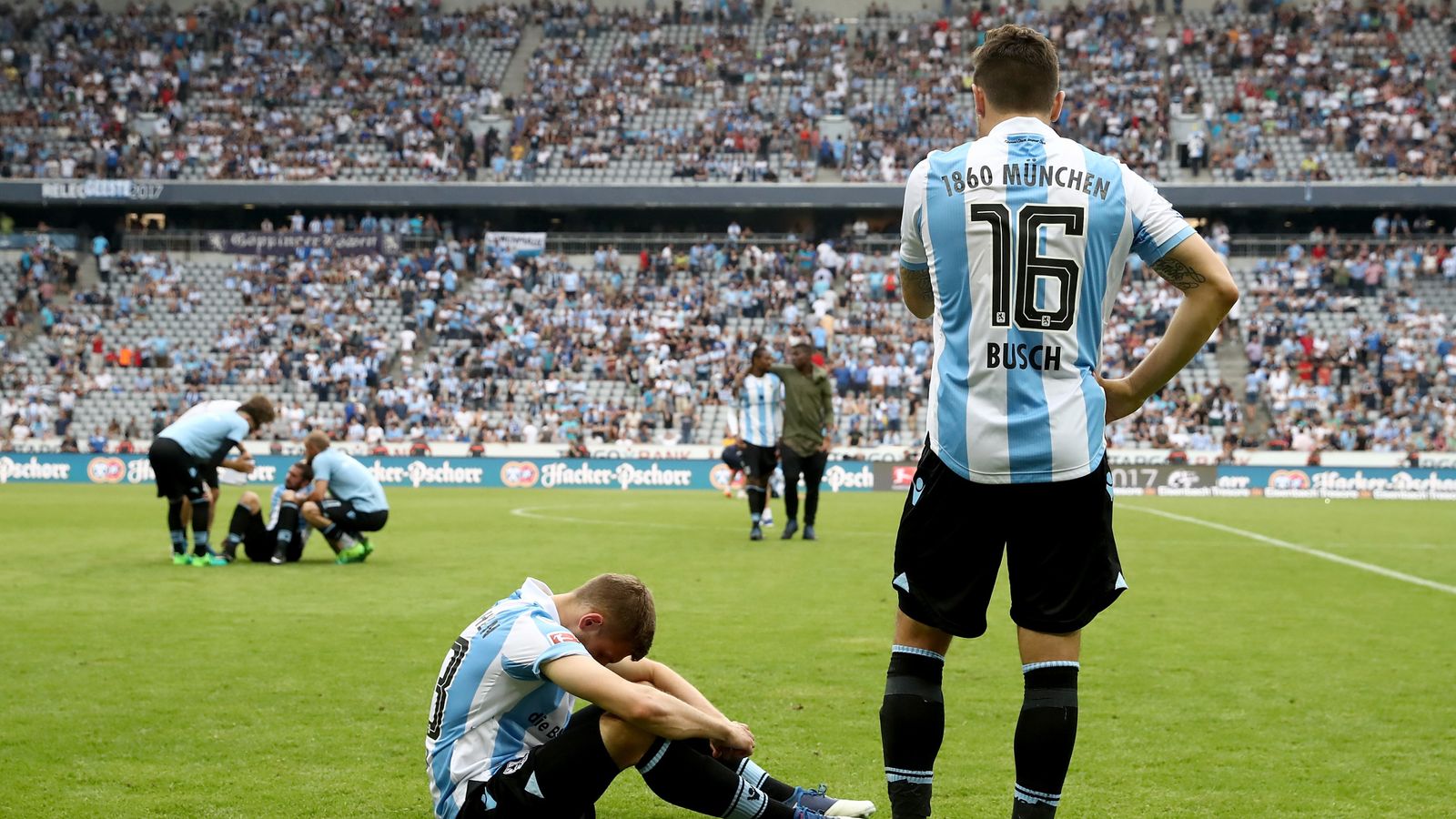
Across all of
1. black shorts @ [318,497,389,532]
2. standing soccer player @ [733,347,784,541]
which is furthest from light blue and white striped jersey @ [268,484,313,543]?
standing soccer player @ [733,347,784,541]

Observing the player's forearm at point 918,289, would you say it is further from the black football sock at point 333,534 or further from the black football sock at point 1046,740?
the black football sock at point 333,534

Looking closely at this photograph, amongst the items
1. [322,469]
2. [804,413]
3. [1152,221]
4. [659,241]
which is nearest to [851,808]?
[1152,221]

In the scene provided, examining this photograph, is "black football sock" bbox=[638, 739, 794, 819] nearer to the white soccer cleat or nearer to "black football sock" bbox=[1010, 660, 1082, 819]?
the white soccer cleat

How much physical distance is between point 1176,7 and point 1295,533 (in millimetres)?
36012

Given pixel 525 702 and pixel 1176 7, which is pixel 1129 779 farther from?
pixel 1176 7

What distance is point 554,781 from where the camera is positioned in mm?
4133

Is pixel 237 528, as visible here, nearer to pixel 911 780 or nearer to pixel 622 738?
pixel 622 738

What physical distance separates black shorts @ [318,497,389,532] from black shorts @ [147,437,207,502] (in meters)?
1.22

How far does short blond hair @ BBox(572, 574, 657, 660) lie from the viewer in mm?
4129

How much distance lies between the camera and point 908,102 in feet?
155

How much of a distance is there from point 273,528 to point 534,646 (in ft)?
37.4

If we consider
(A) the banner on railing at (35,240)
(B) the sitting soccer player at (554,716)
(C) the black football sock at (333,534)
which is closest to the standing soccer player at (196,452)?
(C) the black football sock at (333,534)

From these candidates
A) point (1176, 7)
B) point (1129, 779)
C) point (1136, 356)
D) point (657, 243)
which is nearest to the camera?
point (1129, 779)

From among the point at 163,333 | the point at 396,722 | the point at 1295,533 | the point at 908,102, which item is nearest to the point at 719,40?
the point at 908,102
